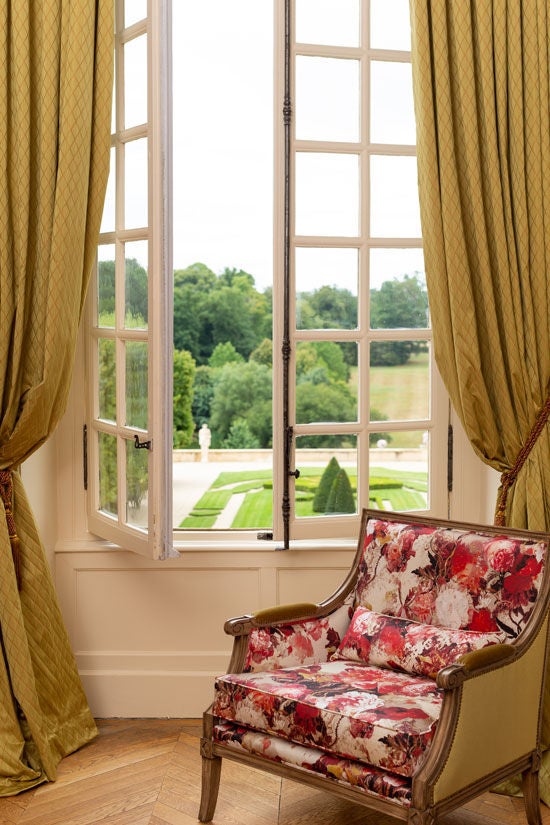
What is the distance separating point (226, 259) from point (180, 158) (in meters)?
1.56

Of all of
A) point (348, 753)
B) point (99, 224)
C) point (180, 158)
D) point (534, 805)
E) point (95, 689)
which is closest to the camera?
point (348, 753)

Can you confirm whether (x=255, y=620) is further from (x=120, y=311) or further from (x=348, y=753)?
(x=120, y=311)

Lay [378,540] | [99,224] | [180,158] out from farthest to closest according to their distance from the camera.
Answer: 1. [180,158]
2. [99,224]
3. [378,540]

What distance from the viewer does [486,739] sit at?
254cm

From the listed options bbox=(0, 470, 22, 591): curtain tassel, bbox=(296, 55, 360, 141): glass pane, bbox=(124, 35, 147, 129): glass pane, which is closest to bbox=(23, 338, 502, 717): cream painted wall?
bbox=(0, 470, 22, 591): curtain tassel

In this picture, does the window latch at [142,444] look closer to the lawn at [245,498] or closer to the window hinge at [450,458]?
the window hinge at [450,458]

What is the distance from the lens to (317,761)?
8.44ft

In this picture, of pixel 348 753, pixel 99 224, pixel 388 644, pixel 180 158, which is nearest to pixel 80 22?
pixel 99 224

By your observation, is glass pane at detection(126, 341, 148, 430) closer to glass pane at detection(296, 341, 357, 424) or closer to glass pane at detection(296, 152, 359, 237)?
glass pane at detection(296, 152, 359, 237)

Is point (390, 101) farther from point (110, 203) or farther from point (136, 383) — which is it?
point (136, 383)

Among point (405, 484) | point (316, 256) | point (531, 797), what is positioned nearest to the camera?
point (531, 797)

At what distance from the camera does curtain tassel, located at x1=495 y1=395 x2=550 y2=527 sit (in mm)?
3293

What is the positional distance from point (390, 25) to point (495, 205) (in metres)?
0.89

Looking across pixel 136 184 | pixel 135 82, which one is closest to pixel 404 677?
pixel 136 184
